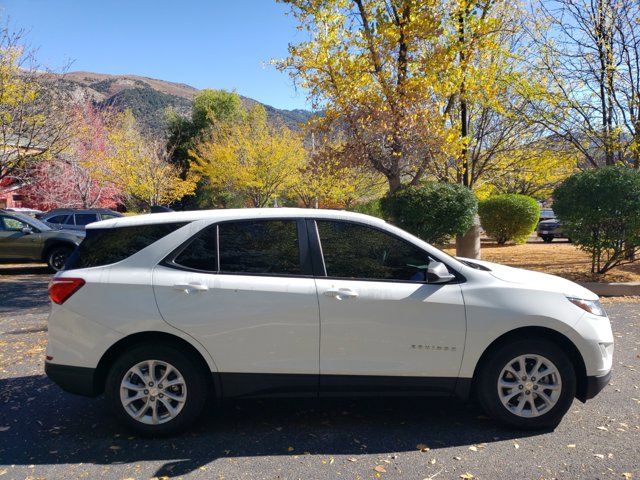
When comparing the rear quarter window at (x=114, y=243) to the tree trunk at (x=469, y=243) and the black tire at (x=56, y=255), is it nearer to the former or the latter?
the tree trunk at (x=469, y=243)

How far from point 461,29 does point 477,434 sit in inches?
326

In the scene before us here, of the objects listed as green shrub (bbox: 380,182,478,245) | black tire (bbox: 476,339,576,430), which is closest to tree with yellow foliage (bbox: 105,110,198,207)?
green shrub (bbox: 380,182,478,245)

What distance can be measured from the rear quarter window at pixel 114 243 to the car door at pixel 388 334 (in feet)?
4.24

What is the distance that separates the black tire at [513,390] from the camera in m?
3.58

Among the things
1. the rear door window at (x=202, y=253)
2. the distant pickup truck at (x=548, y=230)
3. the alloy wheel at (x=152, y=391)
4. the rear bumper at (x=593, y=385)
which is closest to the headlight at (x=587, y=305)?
the rear bumper at (x=593, y=385)

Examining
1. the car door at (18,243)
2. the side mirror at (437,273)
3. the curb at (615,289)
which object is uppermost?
the side mirror at (437,273)

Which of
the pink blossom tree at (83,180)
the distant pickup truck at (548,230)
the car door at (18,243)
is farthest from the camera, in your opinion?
the pink blossom tree at (83,180)

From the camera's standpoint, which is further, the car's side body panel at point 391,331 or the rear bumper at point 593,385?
the rear bumper at point 593,385

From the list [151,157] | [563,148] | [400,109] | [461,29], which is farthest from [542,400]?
[151,157]

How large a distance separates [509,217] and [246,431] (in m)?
16.5

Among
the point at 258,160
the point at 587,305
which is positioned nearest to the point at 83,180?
the point at 258,160

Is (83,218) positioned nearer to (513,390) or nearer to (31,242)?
(31,242)

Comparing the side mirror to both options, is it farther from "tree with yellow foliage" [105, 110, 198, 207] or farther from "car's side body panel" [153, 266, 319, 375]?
"tree with yellow foliage" [105, 110, 198, 207]

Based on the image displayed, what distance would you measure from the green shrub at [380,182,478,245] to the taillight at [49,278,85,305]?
7252mm
